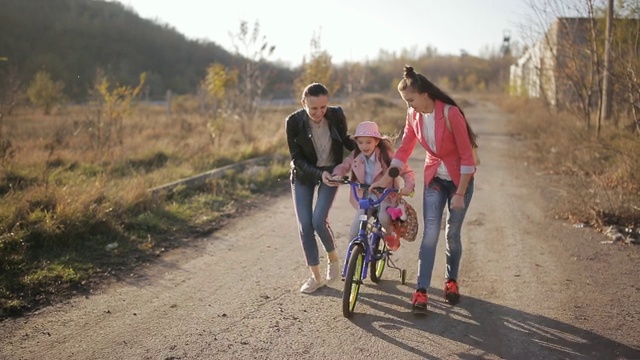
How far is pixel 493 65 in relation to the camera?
9869 cm

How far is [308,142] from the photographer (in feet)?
17.0

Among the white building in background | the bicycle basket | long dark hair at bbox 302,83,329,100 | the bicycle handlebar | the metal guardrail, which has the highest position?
the white building in background

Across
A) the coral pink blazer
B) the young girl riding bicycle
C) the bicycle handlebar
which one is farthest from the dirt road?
the coral pink blazer

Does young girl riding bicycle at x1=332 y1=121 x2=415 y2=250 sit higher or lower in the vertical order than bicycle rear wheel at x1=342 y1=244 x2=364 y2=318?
higher

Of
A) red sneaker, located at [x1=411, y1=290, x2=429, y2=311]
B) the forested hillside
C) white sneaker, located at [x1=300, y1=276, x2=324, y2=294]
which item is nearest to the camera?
red sneaker, located at [x1=411, y1=290, x2=429, y2=311]

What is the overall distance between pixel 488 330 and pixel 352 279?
1084 mm

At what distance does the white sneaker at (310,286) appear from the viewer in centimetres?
539

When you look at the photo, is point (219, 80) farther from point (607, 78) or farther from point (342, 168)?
point (342, 168)

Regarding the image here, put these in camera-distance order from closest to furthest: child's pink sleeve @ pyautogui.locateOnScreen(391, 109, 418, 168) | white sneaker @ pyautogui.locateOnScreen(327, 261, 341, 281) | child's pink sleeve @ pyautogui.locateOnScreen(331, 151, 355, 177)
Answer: child's pink sleeve @ pyautogui.locateOnScreen(391, 109, 418, 168) < child's pink sleeve @ pyautogui.locateOnScreen(331, 151, 355, 177) < white sneaker @ pyautogui.locateOnScreen(327, 261, 341, 281)

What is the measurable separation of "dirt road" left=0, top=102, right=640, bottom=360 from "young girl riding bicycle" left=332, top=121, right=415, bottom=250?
71 centimetres

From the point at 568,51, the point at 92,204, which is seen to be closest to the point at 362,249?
the point at 92,204

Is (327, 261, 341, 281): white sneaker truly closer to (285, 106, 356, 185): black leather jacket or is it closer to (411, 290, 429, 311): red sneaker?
(285, 106, 356, 185): black leather jacket

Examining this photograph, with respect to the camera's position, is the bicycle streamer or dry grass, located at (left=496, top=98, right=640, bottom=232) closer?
the bicycle streamer

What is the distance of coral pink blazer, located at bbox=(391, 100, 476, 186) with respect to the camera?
4680 mm
